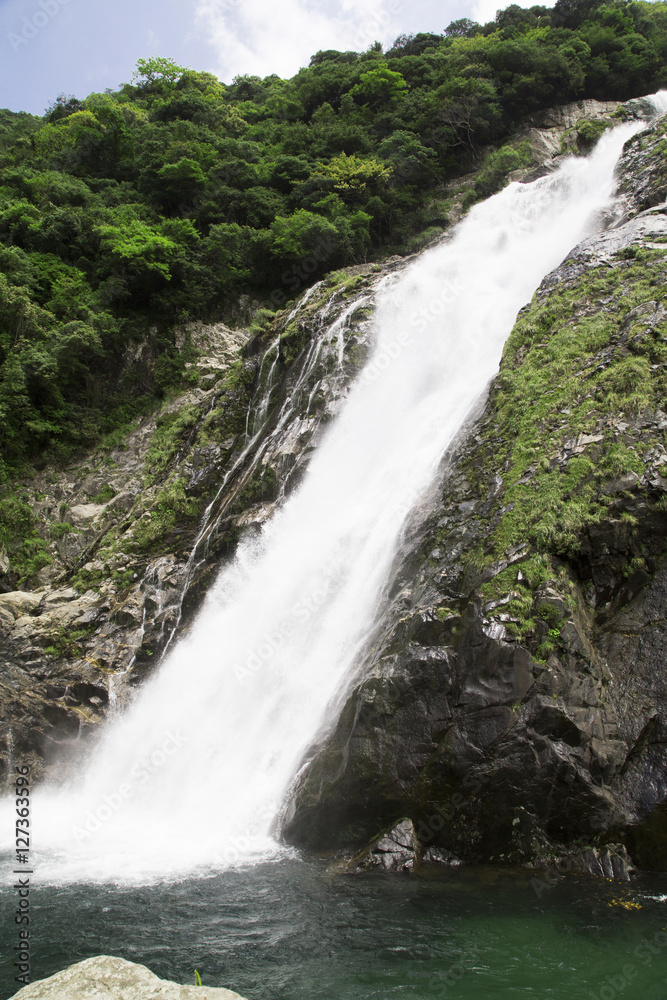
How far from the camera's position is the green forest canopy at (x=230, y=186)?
70.9ft

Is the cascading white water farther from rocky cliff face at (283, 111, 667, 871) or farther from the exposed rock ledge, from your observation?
the exposed rock ledge

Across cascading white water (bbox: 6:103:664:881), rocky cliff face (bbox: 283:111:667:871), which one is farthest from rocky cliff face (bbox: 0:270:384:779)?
rocky cliff face (bbox: 283:111:667:871)

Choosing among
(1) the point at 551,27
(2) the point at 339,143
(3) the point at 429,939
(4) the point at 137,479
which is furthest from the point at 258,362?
(1) the point at 551,27

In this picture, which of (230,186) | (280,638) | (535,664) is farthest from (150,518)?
(230,186)

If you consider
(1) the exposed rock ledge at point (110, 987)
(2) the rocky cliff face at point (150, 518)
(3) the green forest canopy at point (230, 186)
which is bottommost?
(1) the exposed rock ledge at point (110, 987)

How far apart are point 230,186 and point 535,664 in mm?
27429

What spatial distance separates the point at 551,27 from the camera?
33.8 metres

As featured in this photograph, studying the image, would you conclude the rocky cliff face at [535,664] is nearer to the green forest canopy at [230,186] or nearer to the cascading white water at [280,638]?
the cascading white water at [280,638]

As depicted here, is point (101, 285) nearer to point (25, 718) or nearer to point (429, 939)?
point (25, 718)

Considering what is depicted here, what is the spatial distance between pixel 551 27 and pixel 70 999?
44333 mm

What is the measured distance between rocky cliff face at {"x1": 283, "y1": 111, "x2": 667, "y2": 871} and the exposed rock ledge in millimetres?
4273

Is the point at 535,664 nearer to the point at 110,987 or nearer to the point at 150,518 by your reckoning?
the point at 110,987

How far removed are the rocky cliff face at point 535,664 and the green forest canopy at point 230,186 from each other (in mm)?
15970

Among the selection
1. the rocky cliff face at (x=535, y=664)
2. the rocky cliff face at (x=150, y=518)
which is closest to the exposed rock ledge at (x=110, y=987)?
the rocky cliff face at (x=535, y=664)
